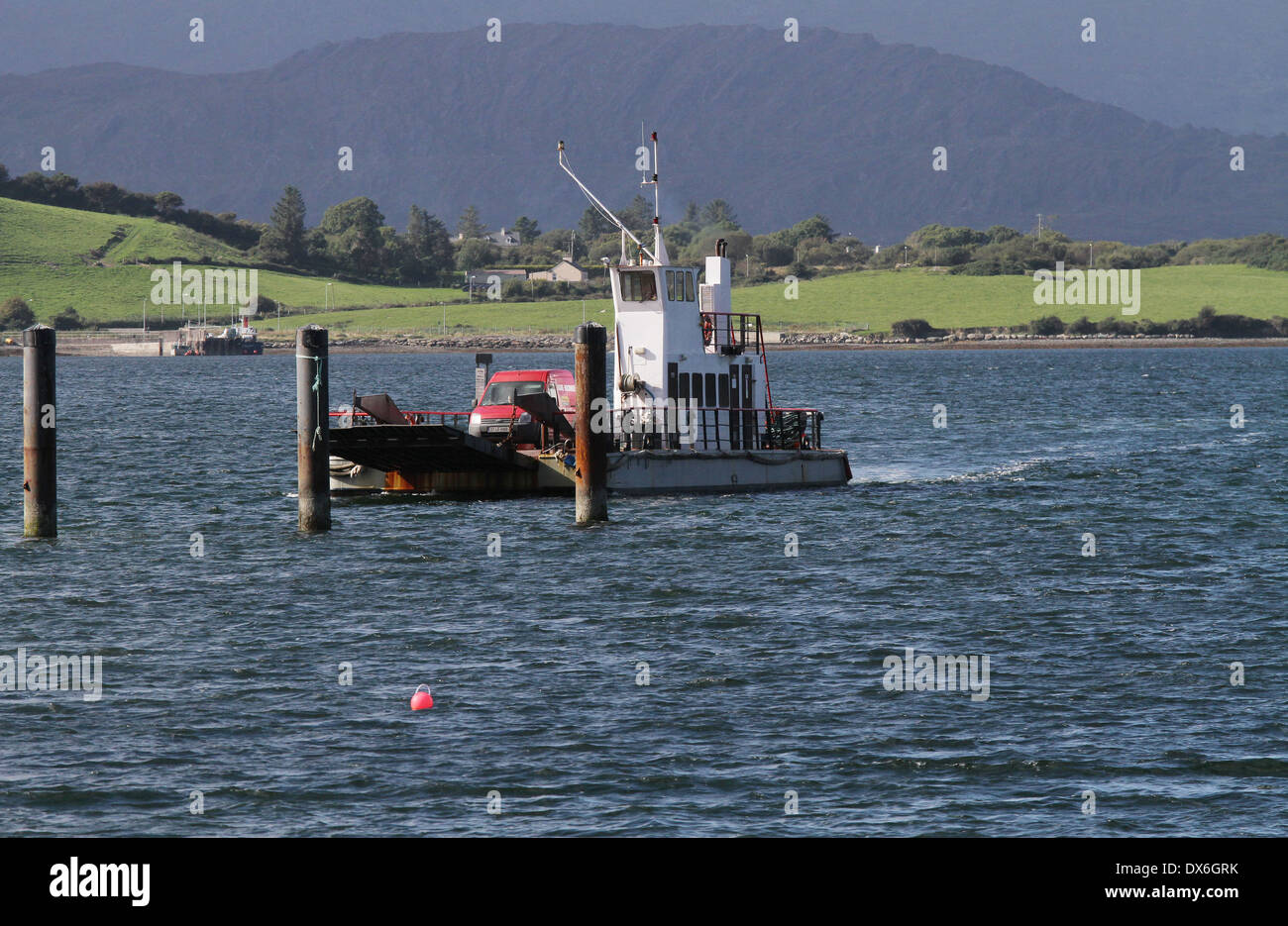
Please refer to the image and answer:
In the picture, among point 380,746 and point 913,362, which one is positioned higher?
point 913,362

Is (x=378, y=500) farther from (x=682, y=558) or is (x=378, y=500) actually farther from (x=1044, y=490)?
(x=1044, y=490)

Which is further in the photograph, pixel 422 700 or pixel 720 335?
pixel 720 335

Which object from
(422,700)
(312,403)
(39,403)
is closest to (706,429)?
(312,403)

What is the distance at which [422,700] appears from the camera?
18.2 m

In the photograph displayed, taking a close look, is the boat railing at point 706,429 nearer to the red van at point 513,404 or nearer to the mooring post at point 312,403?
the red van at point 513,404

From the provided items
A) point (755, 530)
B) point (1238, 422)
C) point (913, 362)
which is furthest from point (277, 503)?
point (913, 362)

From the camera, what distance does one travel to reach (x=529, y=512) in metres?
36.8

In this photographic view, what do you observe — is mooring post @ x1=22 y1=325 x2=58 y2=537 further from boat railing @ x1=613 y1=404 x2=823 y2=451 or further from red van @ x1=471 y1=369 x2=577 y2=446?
boat railing @ x1=613 y1=404 x2=823 y2=451

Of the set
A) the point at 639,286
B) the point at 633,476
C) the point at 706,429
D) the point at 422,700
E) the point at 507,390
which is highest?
the point at 639,286

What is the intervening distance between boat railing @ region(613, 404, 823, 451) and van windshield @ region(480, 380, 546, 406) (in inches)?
109

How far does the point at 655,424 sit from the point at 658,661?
17.1 metres

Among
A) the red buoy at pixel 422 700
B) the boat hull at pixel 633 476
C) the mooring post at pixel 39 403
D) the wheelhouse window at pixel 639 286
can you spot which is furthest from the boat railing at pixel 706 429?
the red buoy at pixel 422 700

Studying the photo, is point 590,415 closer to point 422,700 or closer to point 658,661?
point 658,661
